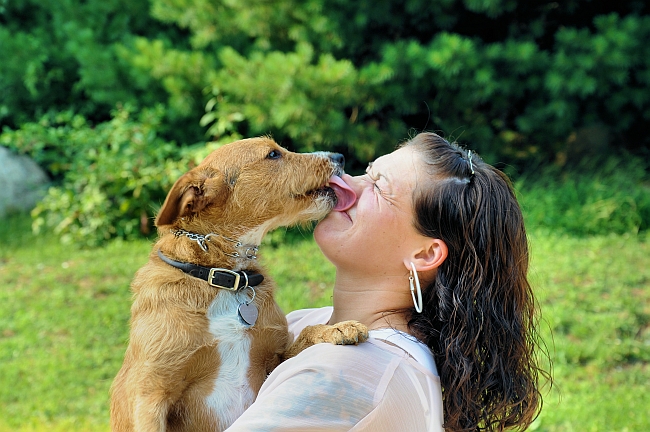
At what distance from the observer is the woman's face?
113 inches

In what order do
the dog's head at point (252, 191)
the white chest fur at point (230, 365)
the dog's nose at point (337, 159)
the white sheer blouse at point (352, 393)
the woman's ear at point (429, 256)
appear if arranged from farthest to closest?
1. the dog's nose at point (337, 159)
2. the dog's head at point (252, 191)
3. the white chest fur at point (230, 365)
4. the woman's ear at point (429, 256)
5. the white sheer blouse at point (352, 393)

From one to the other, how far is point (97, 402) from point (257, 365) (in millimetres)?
3475

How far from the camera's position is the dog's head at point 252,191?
326cm

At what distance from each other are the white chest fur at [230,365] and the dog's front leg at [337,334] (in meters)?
0.25

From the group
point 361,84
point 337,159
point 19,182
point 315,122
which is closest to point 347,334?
point 337,159

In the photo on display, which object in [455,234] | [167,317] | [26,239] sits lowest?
[26,239]

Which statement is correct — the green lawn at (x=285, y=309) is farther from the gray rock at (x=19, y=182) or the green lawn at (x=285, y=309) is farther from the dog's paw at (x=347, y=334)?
the dog's paw at (x=347, y=334)

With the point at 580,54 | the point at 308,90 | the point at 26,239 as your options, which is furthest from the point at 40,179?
the point at 580,54

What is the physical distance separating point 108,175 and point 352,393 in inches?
301

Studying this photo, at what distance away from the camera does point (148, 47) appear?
9562 mm

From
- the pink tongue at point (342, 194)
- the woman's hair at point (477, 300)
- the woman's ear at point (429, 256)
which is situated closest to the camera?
the woman's hair at point (477, 300)

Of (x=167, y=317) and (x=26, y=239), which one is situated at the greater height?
(x=167, y=317)

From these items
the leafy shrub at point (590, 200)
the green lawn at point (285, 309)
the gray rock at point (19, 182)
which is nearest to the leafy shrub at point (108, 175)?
the gray rock at point (19, 182)

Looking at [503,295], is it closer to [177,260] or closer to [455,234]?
[455,234]
